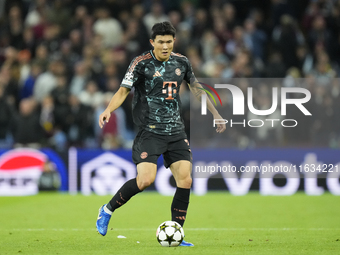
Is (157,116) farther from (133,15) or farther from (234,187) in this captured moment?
(133,15)

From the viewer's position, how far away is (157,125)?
21.0 feet

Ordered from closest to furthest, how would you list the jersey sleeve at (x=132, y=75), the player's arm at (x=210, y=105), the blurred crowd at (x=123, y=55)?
the jersey sleeve at (x=132, y=75) < the player's arm at (x=210, y=105) < the blurred crowd at (x=123, y=55)

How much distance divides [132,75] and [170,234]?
1.71 meters

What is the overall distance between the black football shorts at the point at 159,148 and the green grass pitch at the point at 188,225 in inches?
36.7

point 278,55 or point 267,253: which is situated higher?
point 278,55

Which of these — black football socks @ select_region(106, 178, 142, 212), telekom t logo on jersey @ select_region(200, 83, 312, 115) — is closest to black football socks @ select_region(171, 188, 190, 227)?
black football socks @ select_region(106, 178, 142, 212)

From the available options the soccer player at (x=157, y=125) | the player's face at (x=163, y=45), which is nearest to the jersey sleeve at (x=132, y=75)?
the soccer player at (x=157, y=125)

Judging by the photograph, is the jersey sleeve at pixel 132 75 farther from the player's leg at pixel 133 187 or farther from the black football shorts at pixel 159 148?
the player's leg at pixel 133 187

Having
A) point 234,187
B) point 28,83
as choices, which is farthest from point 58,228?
point 28,83

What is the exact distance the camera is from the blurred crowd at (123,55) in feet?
42.3

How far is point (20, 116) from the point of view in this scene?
1305 centimetres

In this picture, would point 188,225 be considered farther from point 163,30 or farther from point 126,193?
point 163,30

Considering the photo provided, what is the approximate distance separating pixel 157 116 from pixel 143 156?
0.46 meters

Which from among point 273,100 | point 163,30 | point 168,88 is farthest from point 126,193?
point 273,100
